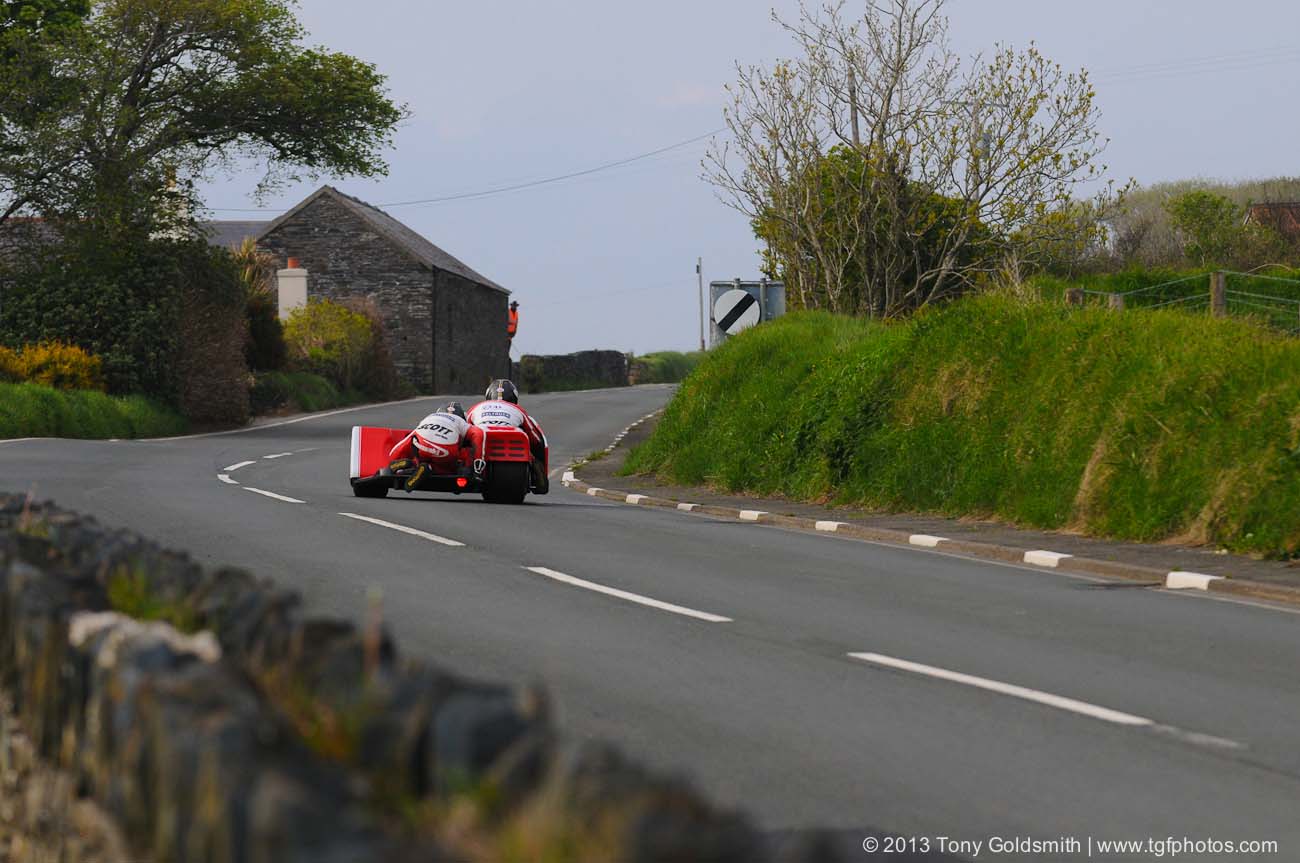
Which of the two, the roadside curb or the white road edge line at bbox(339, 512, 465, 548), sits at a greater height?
the white road edge line at bbox(339, 512, 465, 548)

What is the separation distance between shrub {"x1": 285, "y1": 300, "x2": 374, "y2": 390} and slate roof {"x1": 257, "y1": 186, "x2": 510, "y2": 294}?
1058 centimetres

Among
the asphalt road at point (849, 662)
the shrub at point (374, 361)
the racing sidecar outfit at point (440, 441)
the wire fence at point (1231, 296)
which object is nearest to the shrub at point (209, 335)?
the shrub at point (374, 361)

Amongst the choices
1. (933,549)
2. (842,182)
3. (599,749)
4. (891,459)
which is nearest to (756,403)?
(891,459)

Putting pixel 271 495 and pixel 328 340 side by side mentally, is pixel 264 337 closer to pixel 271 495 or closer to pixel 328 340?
pixel 328 340

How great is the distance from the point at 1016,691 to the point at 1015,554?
23.7 ft

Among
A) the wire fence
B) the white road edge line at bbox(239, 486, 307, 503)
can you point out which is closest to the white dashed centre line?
the white road edge line at bbox(239, 486, 307, 503)

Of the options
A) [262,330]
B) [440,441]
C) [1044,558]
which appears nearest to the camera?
[1044,558]

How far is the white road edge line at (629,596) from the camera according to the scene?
1016 centimetres

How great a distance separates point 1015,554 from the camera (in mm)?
14828

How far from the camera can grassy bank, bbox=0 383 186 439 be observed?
115 ft

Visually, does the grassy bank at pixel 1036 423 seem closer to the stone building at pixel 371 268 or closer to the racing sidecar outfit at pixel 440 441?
the racing sidecar outfit at pixel 440 441

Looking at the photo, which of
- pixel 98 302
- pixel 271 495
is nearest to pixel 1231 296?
pixel 271 495

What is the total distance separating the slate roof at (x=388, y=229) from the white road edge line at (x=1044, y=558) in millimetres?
59202

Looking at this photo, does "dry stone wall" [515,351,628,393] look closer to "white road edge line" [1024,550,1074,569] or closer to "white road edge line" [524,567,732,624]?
"white road edge line" [1024,550,1074,569]
